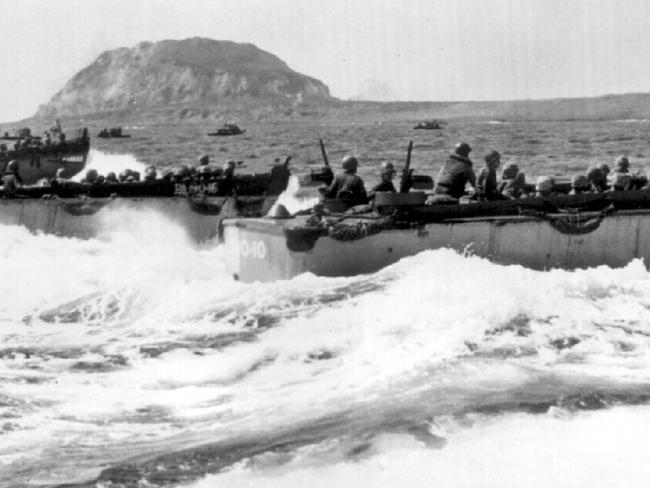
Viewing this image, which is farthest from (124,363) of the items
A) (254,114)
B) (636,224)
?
(254,114)

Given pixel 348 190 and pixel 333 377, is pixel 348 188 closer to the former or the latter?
pixel 348 190

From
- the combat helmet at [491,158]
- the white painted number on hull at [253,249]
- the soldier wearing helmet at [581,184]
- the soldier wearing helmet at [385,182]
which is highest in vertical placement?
the combat helmet at [491,158]

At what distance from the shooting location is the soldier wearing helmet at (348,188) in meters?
16.2

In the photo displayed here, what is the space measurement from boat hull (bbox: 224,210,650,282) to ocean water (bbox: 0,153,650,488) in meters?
0.25

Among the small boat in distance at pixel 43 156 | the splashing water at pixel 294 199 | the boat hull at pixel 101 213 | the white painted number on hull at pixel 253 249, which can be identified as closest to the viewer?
the white painted number on hull at pixel 253 249

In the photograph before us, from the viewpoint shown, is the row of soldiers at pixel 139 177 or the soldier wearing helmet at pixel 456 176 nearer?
the soldier wearing helmet at pixel 456 176

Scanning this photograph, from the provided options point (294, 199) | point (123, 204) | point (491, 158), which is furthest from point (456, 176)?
point (294, 199)

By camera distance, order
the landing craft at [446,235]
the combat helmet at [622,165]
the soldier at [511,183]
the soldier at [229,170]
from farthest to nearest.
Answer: the soldier at [229,170]
the combat helmet at [622,165]
the soldier at [511,183]
the landing craft at [446,235]

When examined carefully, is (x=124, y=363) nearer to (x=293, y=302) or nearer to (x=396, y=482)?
(x=293, y=302)

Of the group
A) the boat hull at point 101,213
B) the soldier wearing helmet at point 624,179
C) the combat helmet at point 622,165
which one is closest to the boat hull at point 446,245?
the soldier wearing helmet at point 624,179

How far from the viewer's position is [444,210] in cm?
1527

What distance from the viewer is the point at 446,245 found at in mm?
15172

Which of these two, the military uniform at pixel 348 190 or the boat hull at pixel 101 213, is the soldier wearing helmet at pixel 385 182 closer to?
the military uniform at pixel 348 190

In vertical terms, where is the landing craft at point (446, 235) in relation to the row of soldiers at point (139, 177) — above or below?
below
